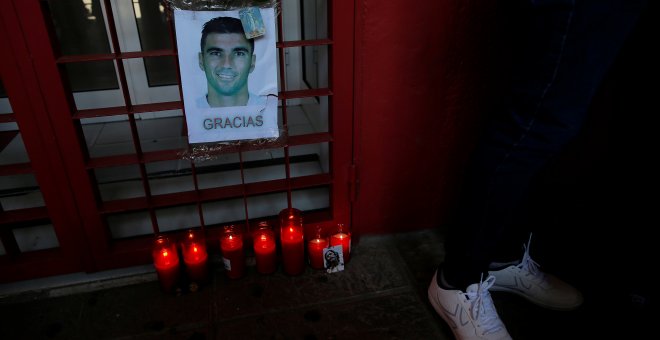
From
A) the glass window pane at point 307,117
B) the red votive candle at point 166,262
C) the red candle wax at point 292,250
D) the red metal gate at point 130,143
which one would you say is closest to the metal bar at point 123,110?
the red metal gate at point 130,143

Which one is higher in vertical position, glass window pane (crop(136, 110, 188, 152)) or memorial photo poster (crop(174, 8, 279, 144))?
memorial photo poster (crop(174, 8, 279, 144))

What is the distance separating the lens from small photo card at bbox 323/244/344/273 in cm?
170

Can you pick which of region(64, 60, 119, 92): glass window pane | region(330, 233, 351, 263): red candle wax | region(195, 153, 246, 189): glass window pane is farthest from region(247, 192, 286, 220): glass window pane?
region(64, 60, 119, 92): glass window pane

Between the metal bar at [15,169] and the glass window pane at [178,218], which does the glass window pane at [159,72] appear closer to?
the glass window pane at [178,218]

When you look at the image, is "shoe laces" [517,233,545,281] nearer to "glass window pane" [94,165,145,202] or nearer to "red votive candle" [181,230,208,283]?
"red votive candle" [181,230,208,283]

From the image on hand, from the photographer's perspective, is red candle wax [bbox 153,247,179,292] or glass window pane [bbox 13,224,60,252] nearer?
red candle wax [bbox 153,247,179,292]

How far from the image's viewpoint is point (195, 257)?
164 cm

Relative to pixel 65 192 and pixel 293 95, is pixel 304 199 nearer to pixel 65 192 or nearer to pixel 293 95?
pixel 293 95

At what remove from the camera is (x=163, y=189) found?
200 centimetres

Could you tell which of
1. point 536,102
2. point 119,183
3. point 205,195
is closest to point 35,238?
point 119,183

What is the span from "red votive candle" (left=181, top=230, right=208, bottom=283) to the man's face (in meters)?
0.55

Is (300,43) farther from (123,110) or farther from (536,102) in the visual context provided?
(536,102)

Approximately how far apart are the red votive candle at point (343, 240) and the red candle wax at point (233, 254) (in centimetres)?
33

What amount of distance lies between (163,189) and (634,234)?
1.77 m
